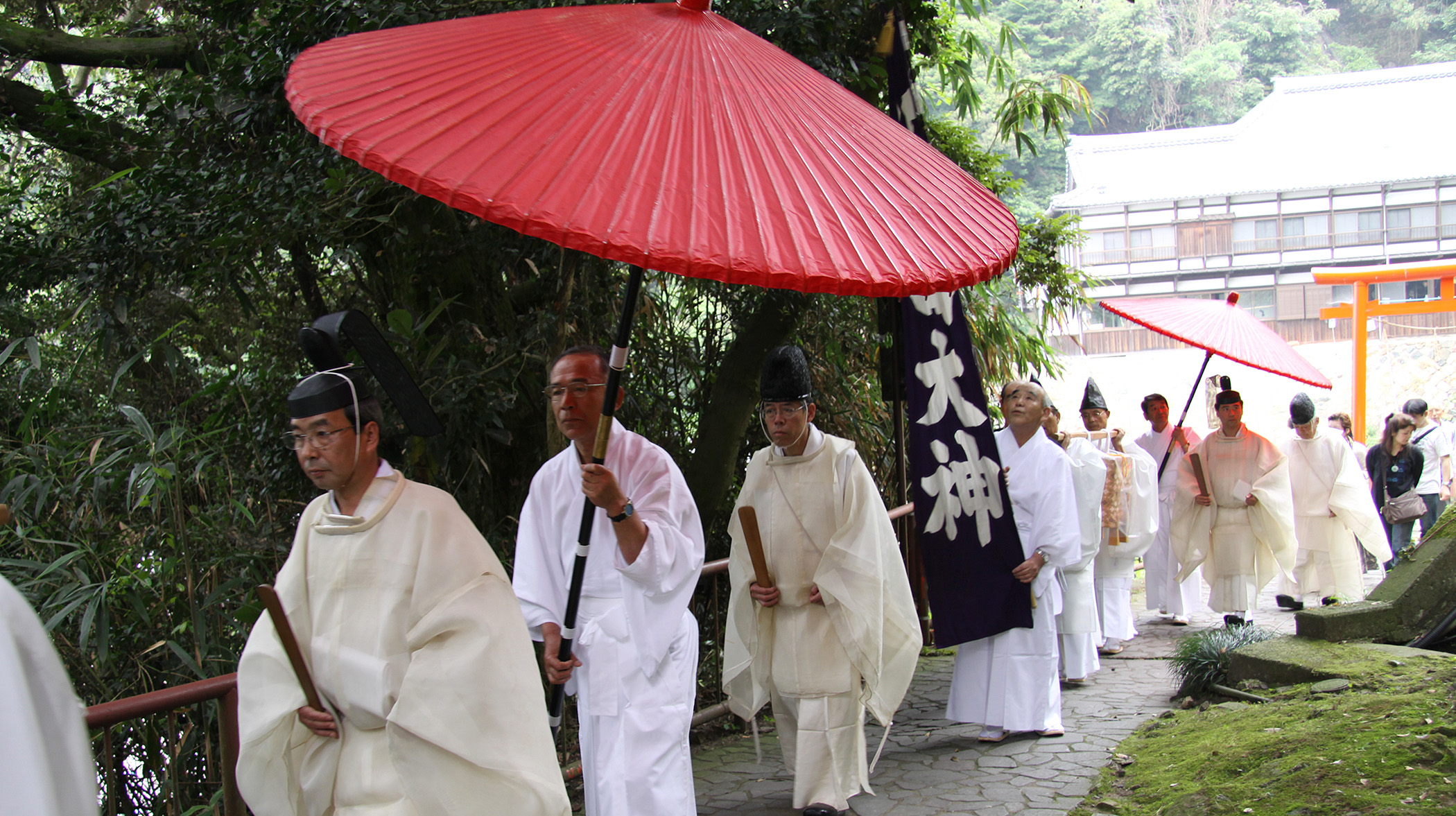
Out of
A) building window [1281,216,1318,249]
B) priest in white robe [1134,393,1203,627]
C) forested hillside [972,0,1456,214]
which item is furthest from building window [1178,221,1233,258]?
priest in white robe [1134,393,1203,627]

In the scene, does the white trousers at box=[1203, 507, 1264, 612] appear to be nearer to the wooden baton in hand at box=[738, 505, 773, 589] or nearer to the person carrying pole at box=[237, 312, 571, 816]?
the wooden baton in hand at box=[738, 505, 773, 589]

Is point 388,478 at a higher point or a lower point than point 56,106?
lower

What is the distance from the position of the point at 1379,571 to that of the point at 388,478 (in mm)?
12118

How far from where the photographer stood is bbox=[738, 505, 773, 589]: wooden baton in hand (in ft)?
13.3

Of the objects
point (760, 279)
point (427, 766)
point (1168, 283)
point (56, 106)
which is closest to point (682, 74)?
point (760, 279)

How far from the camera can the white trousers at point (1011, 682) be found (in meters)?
5.30

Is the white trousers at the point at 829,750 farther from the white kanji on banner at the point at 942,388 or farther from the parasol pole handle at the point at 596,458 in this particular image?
the white kanji on banner at the point at 942,388

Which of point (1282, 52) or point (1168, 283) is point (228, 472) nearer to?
point (1168, 283)

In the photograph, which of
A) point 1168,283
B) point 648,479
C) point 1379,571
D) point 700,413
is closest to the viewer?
point 648,479

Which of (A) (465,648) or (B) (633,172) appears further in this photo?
(A) (465,648)

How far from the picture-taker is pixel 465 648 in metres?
2.48

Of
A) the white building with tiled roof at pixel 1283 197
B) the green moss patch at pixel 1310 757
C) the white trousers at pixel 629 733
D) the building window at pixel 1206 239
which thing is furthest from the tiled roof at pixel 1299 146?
the white trousers at pixel 629 733

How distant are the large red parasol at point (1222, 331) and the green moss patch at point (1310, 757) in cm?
253

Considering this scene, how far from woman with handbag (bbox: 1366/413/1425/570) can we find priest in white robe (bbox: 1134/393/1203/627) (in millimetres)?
2712
